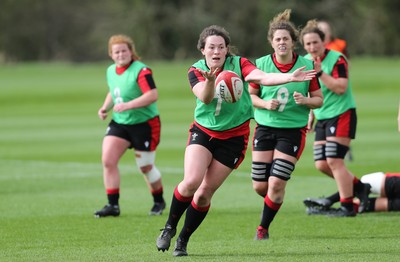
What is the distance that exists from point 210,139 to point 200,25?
211 feet

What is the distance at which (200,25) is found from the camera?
2864 inches

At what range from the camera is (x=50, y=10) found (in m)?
85.6

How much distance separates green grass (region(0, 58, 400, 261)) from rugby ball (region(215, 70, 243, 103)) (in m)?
1.40

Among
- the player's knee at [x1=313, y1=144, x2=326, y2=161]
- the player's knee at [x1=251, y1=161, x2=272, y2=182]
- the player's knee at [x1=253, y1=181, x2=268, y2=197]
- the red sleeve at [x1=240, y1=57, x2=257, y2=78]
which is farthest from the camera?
the player's knee at [x1=313, y1=144, x2=326, y2=161]

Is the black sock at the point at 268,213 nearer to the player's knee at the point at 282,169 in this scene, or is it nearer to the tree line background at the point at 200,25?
the player's knee at the point at 282,169

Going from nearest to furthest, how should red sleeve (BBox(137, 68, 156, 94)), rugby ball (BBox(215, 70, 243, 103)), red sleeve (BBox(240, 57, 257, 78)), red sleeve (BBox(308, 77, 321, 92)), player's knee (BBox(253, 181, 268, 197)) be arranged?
rugby ball (BBox(215, 70, 243, 103))
red sleeve (BBox(240, 57, 257, 78))
red sleeve (BBox(308, 77, 321, 92))
player's knee (BBox(253, 181, 268, 197))
red sleeve (BBox(137, 68, 156, 94))

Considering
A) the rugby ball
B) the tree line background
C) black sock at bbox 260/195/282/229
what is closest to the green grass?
black sock at bbox 260/195/282/229

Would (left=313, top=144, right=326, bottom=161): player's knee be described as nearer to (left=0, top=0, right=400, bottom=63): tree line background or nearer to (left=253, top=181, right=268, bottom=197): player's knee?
(left=253, top=181, right=268, bottom=197): player's knee

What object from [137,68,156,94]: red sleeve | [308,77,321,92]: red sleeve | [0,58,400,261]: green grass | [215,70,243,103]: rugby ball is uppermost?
[215,70,243,103]: rugby ball

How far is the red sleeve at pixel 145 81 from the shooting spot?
12086mm

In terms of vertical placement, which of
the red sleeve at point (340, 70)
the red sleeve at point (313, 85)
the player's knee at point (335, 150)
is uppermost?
the red sleeve at point (313, 85)

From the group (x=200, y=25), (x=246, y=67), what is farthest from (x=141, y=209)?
(x=200, y=25)

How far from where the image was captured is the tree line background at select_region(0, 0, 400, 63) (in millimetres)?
72781

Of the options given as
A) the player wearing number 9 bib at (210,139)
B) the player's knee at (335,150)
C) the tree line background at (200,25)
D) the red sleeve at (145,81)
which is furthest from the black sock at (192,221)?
the tree line background at (200,25)
